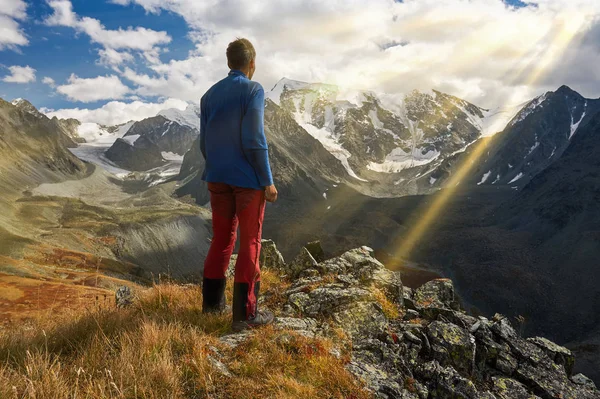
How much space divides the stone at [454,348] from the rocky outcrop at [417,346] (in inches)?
0.6

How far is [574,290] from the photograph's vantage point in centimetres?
9281

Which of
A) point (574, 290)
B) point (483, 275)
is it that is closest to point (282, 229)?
point (483, 275)

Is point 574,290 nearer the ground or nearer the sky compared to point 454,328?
nearer the ground

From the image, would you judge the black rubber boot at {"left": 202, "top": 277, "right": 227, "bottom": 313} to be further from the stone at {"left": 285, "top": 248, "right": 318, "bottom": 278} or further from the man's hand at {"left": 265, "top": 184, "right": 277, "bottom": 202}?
the stone at {"left": 285, "top": 248, "right": 318, "bottom": 278}

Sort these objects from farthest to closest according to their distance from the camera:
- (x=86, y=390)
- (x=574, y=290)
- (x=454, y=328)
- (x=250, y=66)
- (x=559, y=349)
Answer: (x=574, y=290)
(x=559, y=349)
(x=454, y=328)
(x=250, y=66)
(x=86, y=390)

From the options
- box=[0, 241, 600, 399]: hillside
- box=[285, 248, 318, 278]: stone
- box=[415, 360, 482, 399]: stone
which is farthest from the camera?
box=[285, 248, 318, 278]: stone

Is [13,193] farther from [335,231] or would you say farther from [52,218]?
[335,231]

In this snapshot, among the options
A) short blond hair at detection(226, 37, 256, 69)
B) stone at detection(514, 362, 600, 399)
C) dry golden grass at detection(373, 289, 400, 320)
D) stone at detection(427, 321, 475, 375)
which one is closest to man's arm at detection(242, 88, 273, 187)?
short blond hair at detection(226, 37, 256, 69)

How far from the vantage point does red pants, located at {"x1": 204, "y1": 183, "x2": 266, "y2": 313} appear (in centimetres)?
465

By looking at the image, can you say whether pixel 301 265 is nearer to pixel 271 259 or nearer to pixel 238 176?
pixel 271 259

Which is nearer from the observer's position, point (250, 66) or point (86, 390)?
point (86, 390)

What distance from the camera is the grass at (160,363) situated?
2.72 m

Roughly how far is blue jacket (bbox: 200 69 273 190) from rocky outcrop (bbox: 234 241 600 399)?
208 cm

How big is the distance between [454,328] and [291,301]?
3062mm
